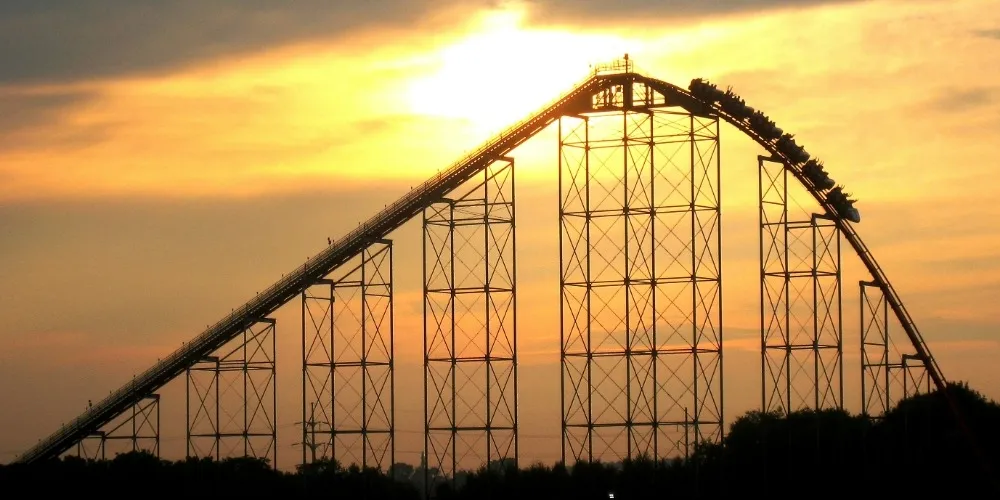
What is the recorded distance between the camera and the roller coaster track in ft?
189

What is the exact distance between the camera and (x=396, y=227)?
6147 cm

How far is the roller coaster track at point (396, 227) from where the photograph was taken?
2267 inches

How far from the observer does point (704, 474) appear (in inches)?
2411

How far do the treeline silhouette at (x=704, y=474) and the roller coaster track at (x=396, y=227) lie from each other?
2637 millimetres

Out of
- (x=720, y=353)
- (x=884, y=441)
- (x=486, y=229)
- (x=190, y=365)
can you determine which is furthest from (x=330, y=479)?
(x=884, y=441)

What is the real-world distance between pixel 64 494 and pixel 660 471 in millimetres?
21640

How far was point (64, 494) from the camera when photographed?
6481cm

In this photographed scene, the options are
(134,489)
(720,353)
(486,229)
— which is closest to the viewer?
(720,353)

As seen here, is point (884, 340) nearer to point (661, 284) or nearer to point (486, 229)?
point (661, 284)

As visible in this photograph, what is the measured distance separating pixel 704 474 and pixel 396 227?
→ 44.1ft

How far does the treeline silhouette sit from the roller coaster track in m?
2.64

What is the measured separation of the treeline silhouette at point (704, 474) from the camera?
58.8 metres

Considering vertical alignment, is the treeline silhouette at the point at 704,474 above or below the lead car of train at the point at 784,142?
below

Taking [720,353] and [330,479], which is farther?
[330,479]
